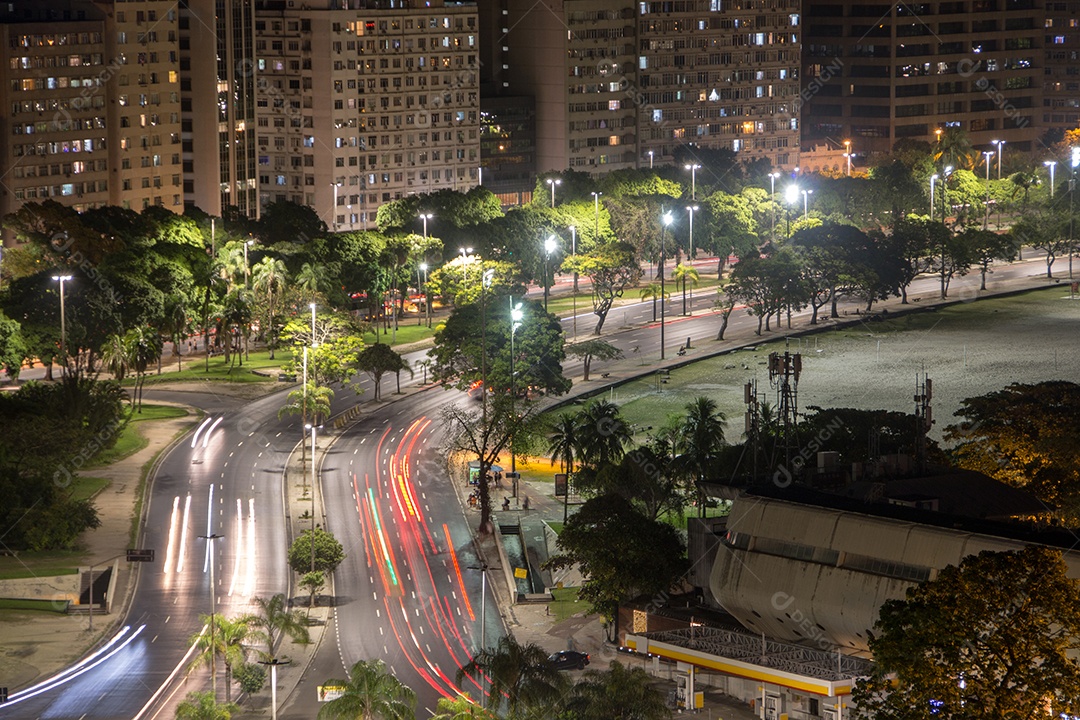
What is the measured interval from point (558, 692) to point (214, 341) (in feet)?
361

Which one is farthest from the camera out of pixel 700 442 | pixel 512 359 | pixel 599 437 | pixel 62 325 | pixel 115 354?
pixel 115 354

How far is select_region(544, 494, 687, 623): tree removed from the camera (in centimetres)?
10331

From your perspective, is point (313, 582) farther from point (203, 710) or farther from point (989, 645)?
point (989, 645)

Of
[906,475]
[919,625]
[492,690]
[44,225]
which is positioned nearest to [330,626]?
[492,690]

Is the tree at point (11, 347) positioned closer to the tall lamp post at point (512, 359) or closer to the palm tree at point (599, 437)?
the tall lamp post at point (512, 359)

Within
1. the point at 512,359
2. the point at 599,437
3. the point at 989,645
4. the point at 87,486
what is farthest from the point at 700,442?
the point at 989,645

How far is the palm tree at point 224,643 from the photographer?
96688mm

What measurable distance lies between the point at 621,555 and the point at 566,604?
10384 millimetres

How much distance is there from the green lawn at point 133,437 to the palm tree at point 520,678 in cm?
6266

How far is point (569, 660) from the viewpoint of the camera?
328ft

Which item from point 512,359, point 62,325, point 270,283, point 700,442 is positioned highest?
point 270,283

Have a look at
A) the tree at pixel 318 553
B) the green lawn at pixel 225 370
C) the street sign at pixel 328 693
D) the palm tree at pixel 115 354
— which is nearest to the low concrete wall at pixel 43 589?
the tree at pixel 318 553

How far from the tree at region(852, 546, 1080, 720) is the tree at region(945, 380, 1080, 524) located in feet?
129

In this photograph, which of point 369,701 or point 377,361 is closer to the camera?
point 369,701
